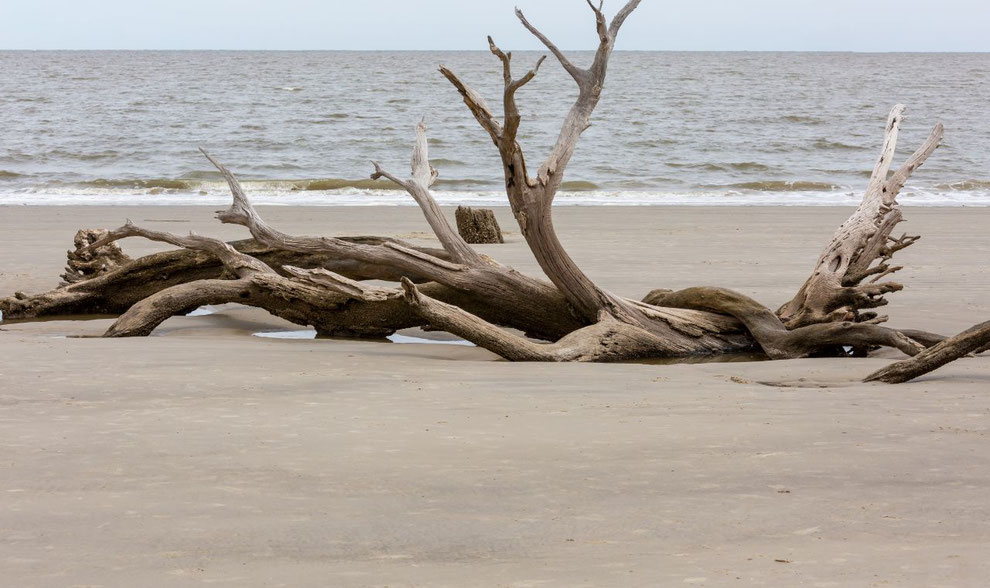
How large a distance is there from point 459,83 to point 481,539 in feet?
10.8

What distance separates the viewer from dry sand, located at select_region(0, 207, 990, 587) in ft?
8.49

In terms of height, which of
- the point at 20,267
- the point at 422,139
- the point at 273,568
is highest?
the point at 422,139

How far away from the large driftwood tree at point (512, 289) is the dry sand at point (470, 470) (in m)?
0.33

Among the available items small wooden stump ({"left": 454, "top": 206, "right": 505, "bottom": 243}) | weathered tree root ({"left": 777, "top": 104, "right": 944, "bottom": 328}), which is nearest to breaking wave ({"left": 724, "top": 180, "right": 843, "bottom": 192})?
small wooden stump ({"left": 454, "top": 206, "right": 505, "bottom": 243})

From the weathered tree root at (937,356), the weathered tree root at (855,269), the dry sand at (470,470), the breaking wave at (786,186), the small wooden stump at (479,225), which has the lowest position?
the dry sand at (470,470)

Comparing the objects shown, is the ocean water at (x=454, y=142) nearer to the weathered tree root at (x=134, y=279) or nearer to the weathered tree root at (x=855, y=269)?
the weathered tree root at (x=134, y=279)

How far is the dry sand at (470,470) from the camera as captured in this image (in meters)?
2.59

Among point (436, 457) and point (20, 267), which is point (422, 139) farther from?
point (20, 267)

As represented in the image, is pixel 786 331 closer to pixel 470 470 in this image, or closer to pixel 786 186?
pixel 470 470

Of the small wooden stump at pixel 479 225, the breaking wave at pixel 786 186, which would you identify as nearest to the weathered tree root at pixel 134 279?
the small wooden stump at pixel 479 225

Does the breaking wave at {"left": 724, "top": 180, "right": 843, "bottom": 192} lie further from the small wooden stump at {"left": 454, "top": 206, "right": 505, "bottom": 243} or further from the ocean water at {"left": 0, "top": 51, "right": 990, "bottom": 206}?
the small wooden stump at {"left": 454, "top": 206, "right": 505, "bottom": 243}

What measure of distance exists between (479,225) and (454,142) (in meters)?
17.6

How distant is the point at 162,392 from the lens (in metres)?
4.71

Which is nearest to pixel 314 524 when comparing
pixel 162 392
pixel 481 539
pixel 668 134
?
pixel 481 539
